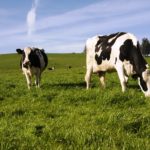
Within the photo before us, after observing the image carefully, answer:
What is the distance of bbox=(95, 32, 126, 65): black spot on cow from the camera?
1620 cm

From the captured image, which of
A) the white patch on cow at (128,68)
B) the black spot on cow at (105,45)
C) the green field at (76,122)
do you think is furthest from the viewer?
the black spot on cow at (105,45)

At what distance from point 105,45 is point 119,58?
5.75 ft

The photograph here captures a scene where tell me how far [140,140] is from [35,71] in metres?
14.3

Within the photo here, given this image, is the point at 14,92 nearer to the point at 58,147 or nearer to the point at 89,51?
the point at 89,51

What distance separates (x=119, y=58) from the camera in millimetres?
15109

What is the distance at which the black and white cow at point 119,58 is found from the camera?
14.2m

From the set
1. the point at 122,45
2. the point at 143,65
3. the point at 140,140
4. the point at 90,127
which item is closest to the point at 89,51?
the point at 122,45

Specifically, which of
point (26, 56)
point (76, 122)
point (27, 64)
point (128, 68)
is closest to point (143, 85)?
point (128, 68)

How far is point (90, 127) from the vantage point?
8.16m

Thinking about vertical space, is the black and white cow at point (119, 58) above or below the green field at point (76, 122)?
above

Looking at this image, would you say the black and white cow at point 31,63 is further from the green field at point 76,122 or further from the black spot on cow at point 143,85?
the black spot on cow at point 143,85

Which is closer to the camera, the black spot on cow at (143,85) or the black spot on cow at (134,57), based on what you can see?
the black spot on cow at (143,85)

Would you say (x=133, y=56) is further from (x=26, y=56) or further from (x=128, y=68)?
(x=26, y=56)

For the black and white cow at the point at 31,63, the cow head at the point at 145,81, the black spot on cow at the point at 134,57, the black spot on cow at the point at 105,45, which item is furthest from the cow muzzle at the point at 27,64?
the cow head at the point at 145,81
